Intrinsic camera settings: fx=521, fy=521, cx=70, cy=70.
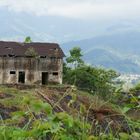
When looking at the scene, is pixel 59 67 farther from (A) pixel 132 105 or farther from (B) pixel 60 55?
(A) pixel 132 105

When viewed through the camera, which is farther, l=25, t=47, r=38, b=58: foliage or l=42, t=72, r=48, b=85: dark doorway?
l=42, t=72, r=48, b=85: dark doorway

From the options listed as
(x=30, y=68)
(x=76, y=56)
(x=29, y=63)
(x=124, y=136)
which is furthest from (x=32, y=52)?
(x=124, y=136)

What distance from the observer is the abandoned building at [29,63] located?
37406mm

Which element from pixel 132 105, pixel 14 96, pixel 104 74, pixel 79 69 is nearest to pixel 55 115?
pixel 132 105

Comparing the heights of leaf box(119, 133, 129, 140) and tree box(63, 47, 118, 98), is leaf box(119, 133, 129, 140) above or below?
above

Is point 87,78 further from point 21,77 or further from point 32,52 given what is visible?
point 32,52

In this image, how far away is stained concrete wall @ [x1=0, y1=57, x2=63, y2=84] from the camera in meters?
37.5

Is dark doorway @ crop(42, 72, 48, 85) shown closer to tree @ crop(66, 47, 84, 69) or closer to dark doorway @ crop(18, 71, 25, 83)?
dark doorway @ crop(18, 71, 25, 83)

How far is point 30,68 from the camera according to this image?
125 feet

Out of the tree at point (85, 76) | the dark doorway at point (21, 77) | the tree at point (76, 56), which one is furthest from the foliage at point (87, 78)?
the dark doorway at point (21, 77)

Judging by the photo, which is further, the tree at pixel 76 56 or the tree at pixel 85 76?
the tree at pixel 76 56

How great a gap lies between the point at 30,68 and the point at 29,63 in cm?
39

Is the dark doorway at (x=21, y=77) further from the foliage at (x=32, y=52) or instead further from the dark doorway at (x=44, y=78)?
the dark doorway at (x=44, y=78)

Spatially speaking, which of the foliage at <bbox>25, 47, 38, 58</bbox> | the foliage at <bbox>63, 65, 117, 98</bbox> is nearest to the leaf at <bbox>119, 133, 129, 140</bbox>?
the foliage at <bbox>25, 47, 38, 58</bbox>
